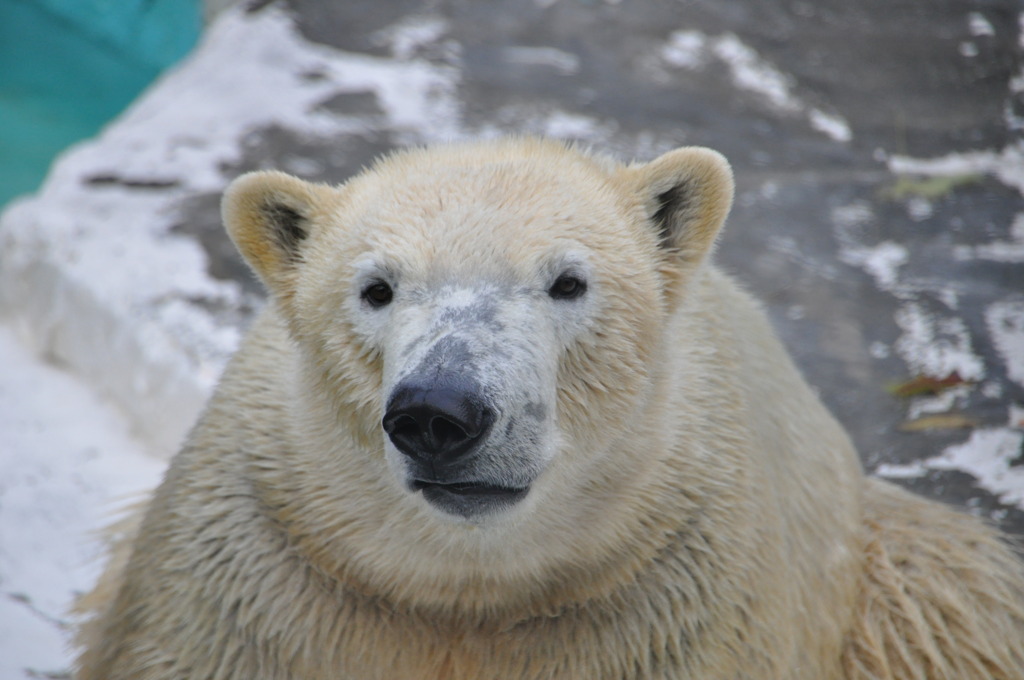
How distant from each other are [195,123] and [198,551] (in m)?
4.26

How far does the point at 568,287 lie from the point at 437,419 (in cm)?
60

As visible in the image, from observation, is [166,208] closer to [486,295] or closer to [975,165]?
[486,295]

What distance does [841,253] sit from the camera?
19.6 ft

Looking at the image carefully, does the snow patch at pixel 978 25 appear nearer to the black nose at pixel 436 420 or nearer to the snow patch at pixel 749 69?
the snow patch at pixel 749 69

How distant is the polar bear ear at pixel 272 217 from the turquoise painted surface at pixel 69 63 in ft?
31.1

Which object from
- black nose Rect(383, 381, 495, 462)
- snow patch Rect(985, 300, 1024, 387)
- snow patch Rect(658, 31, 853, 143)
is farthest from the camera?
snow patch Rect(658, 31, 853, 143)

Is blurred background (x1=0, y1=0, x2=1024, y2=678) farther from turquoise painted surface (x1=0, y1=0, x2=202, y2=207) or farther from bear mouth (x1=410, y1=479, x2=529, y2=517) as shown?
turquoise painted surface (x1=0, y1=0, x2=202, y2=207)

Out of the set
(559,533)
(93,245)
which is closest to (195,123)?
(93,245)

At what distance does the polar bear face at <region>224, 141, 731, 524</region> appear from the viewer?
2307mm

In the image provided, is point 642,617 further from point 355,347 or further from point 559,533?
point 355,347

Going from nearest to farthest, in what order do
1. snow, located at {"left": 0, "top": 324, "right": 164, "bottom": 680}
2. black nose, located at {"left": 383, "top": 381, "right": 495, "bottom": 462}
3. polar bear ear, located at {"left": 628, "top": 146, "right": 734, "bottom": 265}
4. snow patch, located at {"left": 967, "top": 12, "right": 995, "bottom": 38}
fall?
black nose, located at {"left": 383, "top": 381, "right": 495, "bottom": 462} < polar bear ear, located at {"left": 628, "top": 146, "right": 734, "bottom": 265} < snow, located at {"left": 0, "top": 324, "right": 164, "bottom": 680} < snow patch, located at {"left": 967, "top": 12, "right": 995, "bottom": 38}

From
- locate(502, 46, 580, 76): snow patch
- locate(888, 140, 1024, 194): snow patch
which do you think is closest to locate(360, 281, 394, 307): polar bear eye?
locate(888, 140, 1024, 194): snow patch

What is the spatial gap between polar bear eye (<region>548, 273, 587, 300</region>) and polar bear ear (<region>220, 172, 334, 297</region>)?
76 centimetres

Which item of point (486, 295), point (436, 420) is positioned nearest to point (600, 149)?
point (486, 295)
